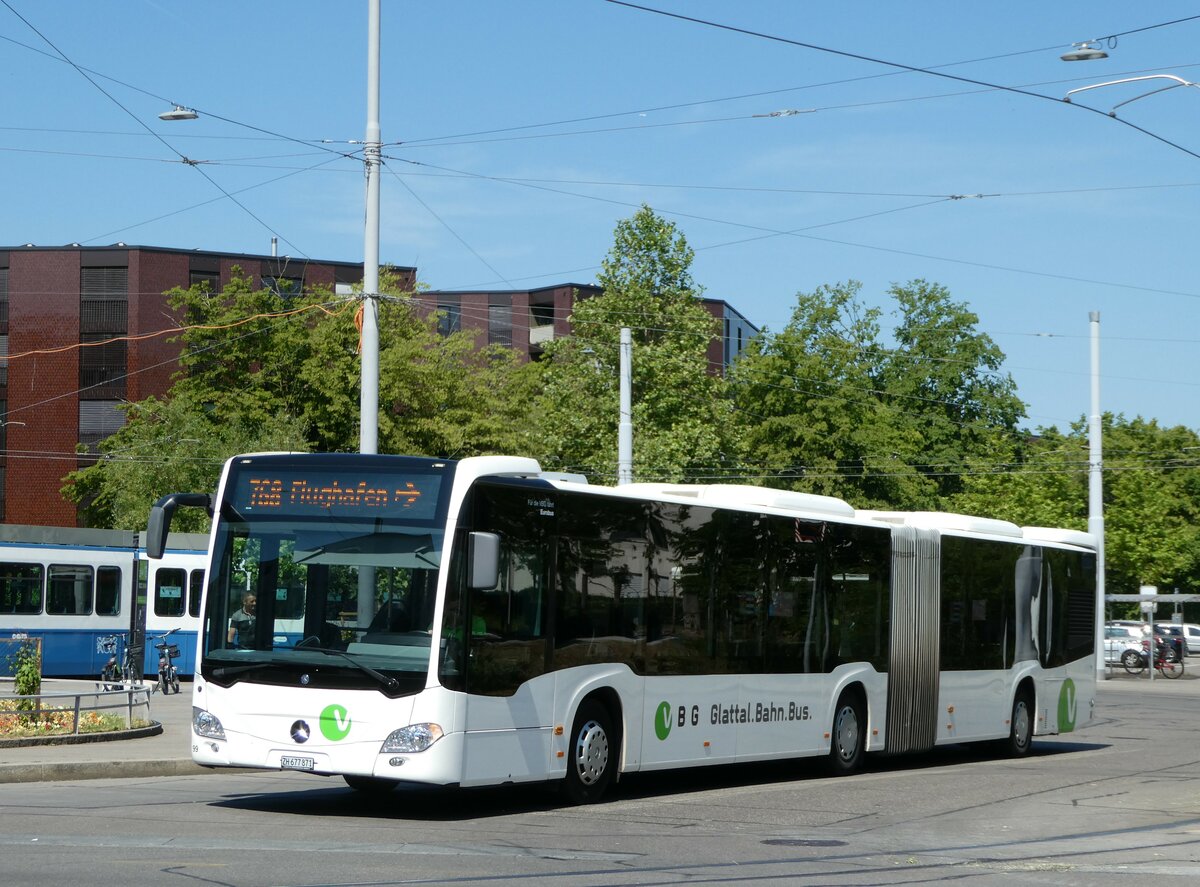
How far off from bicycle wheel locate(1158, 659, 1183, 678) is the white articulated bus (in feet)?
116

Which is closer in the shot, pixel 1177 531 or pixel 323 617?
pixel 323 617

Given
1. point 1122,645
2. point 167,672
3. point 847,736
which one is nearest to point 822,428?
point 1122,645

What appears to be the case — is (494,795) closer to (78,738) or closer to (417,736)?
(417,736)

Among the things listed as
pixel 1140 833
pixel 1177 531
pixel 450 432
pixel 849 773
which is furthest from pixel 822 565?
pixel 1177 531

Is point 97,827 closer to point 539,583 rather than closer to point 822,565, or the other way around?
point 539,583

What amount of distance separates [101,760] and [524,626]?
5.06 m

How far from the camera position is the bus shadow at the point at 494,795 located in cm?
1342

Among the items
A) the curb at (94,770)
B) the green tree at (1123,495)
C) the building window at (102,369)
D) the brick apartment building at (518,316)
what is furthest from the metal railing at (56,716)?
the brick apartment building at (518,316)

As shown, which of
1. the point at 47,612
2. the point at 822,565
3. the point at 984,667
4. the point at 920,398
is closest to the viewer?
the point at 822,565

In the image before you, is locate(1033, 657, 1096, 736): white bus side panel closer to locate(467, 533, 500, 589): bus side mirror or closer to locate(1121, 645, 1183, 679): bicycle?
locate(467, 533, 500, 589): bus side mirror

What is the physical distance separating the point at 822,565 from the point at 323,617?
699cm

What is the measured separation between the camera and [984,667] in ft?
68.8

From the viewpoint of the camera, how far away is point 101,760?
15.9 metres

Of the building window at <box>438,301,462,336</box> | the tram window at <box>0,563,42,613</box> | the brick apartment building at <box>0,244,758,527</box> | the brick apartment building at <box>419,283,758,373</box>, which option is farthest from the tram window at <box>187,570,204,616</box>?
the brick apartment building at <box>419,283,758,373</box>
